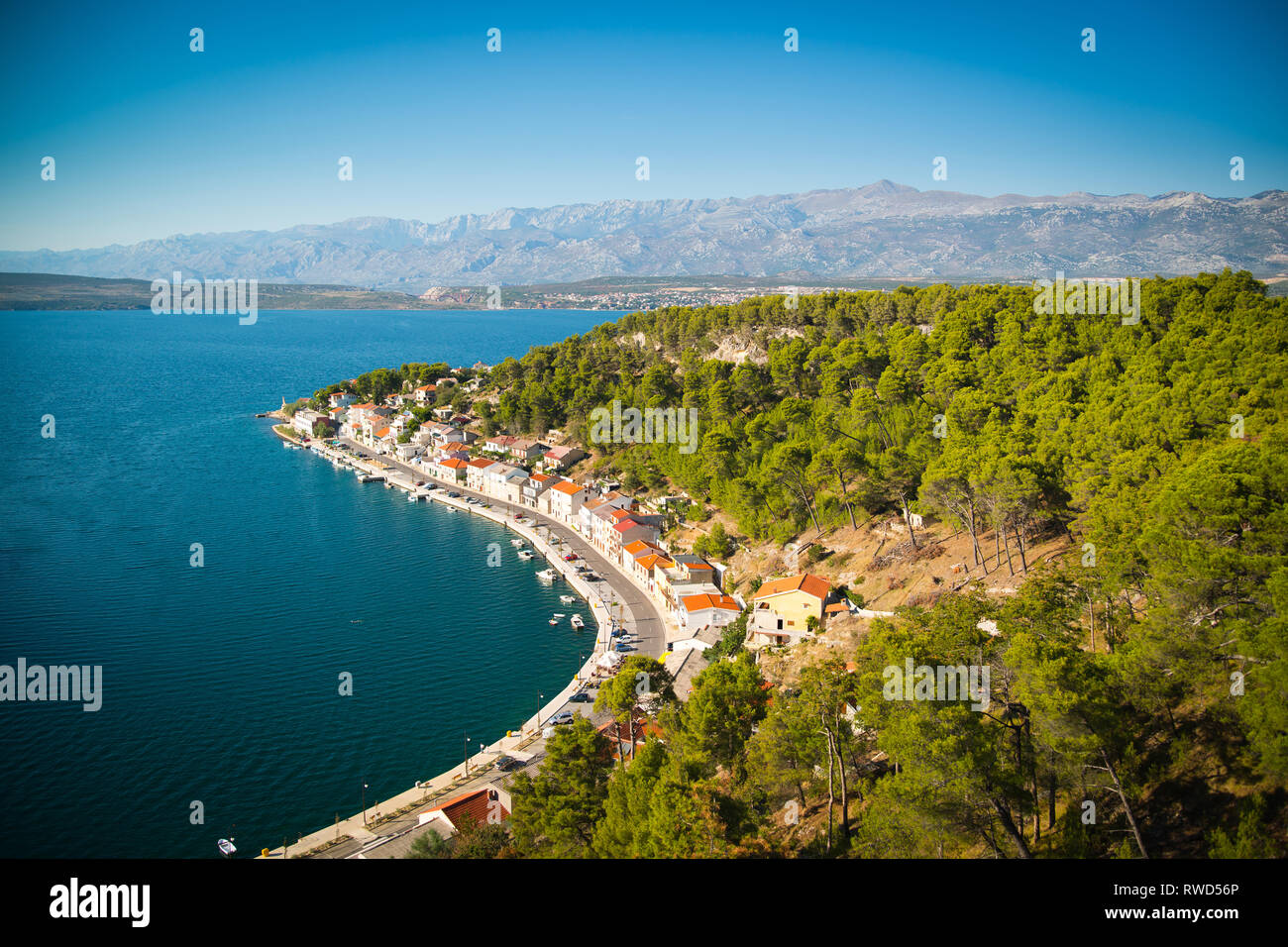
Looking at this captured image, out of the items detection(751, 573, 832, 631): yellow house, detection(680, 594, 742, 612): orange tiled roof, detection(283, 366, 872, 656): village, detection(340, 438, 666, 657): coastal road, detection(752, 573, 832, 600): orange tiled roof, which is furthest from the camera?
detection(340, 438, 666, 657): coastal road

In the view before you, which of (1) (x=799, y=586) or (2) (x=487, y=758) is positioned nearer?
(2) (x=487, y=758)

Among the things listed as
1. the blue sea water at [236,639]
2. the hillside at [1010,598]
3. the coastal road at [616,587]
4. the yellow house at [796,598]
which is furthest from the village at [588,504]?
the blue sea water at [236,639]

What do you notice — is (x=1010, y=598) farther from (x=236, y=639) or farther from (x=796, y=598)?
(x=236, y=639)

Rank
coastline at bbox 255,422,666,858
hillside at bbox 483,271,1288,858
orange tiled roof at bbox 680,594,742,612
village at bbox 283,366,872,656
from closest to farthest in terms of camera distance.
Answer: hillside at bbox 483,271,1288,858 → coastline at bbox 255,422,666,858 → village at bbox 283,366,872,656 → orange tiled roof at bbox 680,594,742,612

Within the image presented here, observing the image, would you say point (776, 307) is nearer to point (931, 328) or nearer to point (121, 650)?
point (931, 328)

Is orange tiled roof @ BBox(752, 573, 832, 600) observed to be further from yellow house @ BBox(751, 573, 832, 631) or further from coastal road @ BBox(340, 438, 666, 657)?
coastal road @ BBox(340, 438, 666, 657)

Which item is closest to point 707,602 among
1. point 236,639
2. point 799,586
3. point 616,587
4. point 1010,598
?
point 799,586

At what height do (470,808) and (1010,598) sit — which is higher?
(1010,598)

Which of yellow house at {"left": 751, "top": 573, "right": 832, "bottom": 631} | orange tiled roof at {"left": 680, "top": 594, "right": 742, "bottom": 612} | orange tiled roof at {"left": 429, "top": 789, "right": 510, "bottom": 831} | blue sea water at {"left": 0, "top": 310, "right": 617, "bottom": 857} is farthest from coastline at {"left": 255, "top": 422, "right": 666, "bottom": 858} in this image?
yellow house at {"left": 751, "top": 573, "right": 832, "bottom": 631}
